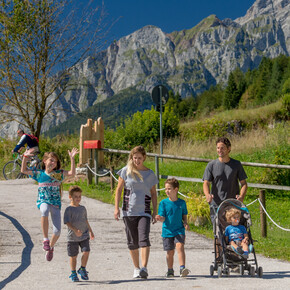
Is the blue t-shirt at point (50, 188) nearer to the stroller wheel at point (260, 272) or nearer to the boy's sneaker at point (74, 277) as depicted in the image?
the boy's sneaker at point (74, 277)

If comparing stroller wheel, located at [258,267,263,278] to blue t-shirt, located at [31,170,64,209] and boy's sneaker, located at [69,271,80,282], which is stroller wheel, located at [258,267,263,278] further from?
blue t-shirt, located at [31,170,64,209]

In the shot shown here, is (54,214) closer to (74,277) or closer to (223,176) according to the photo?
(74,277)

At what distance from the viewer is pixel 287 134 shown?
17.9 metres

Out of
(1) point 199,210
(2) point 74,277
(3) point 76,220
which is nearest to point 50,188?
(3) point 76,220

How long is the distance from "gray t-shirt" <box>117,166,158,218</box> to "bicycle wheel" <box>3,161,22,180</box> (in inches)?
512

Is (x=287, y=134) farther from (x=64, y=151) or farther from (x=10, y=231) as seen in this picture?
(x=10, y=231)

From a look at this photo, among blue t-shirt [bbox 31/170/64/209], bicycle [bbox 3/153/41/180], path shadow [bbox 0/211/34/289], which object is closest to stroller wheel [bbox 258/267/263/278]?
blue t-shirt [bbox 31/170/64/209]

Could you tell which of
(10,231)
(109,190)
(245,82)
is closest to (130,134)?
(109,190)

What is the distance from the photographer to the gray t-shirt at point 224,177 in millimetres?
6168

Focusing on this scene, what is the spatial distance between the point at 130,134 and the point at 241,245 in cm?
1536

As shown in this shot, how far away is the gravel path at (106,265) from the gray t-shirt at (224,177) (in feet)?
3.35

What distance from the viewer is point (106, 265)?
21.8 ft

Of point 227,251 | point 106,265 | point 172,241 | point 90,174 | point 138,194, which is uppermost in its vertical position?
point 90,174

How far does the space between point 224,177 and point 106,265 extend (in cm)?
206
